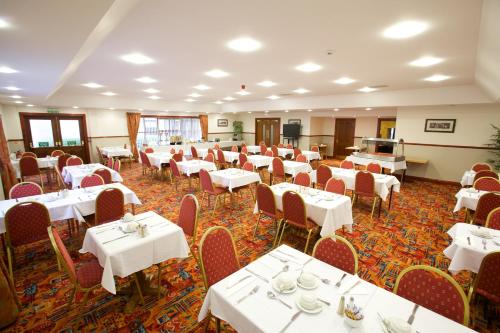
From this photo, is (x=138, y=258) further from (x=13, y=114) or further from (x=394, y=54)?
(x=13, y=114)

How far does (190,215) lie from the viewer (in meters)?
3.26

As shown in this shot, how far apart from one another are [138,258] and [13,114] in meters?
11.5

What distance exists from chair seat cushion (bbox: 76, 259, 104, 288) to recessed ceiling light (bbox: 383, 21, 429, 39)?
439 cm

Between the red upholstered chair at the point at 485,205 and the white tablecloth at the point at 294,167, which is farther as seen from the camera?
the white tablecloth at the point at 294,167

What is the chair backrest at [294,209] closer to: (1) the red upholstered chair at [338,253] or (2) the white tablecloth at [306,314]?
(1) the red upholstered chair at [338,253]

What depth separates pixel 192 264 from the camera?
351 centimetres

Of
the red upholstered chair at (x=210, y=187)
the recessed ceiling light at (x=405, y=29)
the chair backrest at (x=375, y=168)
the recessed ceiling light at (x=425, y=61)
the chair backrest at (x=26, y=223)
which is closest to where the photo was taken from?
the recessed ceiling light at (x=405, y=29)

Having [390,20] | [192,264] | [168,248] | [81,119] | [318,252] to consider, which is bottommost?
[192,264]

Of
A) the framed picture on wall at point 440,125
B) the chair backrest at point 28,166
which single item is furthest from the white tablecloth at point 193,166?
the framed picture on wall at point 440,125

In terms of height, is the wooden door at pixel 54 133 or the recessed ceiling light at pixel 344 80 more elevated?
the recessed ceiling light at pixel 344 80

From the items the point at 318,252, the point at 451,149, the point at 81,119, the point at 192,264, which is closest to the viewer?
the point at 318,252

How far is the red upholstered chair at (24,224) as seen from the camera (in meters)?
3.09

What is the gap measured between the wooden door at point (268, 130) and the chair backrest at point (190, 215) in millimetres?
12221

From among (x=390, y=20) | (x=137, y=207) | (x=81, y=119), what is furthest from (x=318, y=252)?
(x=81, y=119)
